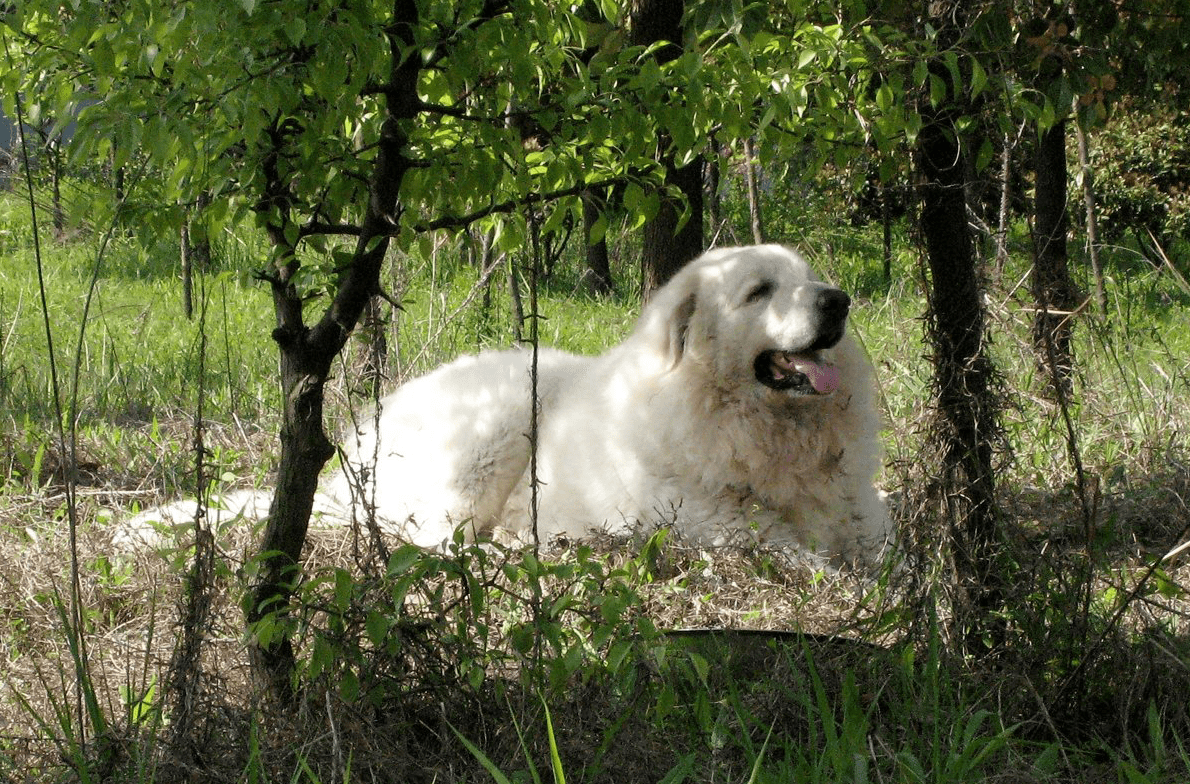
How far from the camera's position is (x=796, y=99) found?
9.68ft

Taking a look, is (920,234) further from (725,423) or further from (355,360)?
(355,360)

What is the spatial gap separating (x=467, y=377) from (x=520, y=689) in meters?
2.59

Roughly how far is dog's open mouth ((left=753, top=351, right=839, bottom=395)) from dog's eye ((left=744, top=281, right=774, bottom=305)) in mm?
199

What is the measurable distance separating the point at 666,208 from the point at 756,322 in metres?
1.55

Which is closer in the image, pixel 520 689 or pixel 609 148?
pixel 520 689

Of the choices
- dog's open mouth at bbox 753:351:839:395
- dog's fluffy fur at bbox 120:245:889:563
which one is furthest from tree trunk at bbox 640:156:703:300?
dog's open mouth at bbox 753:351:839:395

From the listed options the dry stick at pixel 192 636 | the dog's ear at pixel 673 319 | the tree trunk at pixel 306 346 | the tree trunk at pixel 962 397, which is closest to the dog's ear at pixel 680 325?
the dog's ear at pixel 673 319

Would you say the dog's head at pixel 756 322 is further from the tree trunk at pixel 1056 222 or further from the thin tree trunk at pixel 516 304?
the tree trunk at pixel 1056 222

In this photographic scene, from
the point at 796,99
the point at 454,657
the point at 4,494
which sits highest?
the point at 796,99

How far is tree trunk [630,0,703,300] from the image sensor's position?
5.36 metres

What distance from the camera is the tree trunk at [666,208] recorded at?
5.36 metres

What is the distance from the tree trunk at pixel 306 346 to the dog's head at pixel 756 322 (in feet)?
5.83

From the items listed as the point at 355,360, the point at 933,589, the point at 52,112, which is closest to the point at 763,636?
the point at 933,589

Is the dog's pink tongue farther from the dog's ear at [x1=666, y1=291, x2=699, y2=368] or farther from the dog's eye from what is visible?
the dog's ear at [x1=666, y1=291, x2=699, y2=368]
